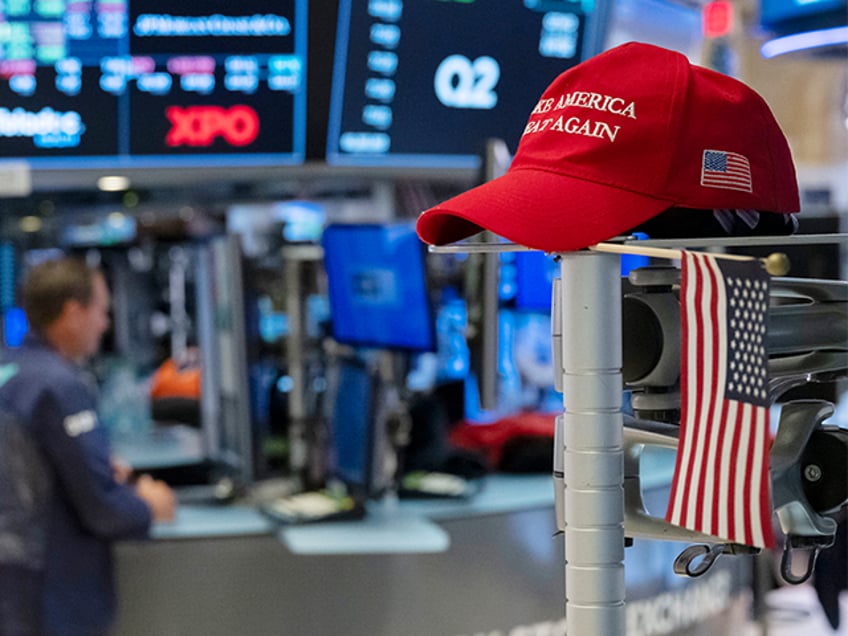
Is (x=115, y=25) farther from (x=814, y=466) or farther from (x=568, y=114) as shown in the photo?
(x=814, y=466)

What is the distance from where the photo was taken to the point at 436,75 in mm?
3424

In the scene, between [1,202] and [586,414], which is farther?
[1,202]

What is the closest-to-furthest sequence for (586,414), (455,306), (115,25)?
1. (586,414)
2. (115,25)
3. (455,306)

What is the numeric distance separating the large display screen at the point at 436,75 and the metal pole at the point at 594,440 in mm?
2150

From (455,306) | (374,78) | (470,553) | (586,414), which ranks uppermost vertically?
(374,78)

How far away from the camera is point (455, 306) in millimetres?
4250

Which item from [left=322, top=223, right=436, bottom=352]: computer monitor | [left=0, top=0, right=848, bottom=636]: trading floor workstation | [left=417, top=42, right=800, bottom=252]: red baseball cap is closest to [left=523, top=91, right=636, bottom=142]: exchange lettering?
[left=417, top=42, right=800, bottom=252]: red baseball cap

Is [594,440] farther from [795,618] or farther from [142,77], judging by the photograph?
[795,618]

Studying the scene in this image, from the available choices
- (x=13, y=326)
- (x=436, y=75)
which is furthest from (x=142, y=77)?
(x=13, y=326)

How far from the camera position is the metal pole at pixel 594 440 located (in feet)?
3.95

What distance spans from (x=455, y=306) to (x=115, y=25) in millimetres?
1567

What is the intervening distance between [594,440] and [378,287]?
2.46 metres

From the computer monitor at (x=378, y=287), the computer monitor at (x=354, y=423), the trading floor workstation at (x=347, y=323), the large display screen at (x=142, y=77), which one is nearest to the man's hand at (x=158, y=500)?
the trading floor workstation at (x=347, y=323)

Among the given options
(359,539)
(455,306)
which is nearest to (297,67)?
(455,306)
